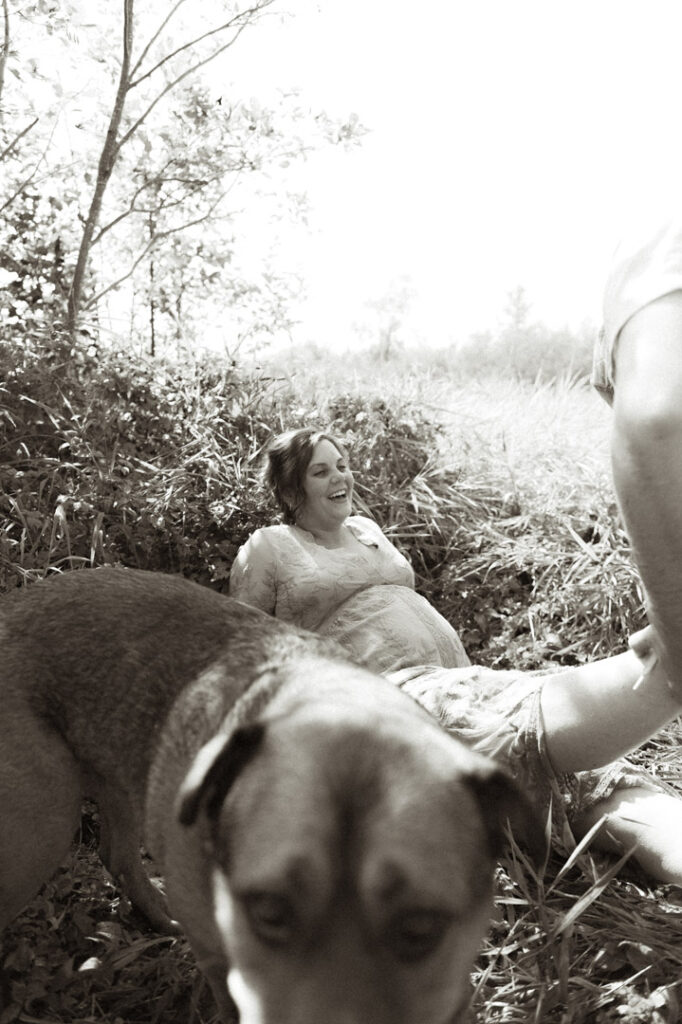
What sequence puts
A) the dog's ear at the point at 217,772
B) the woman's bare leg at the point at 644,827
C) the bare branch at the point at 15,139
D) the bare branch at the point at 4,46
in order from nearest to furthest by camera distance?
the dog's ear at the point at 217,772, the woman's bare leg at the point at 644,827, the bare branch at the point at 4,46, the bare branch at the point at 15,139

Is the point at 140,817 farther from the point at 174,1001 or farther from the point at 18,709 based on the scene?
the point at 174,1001

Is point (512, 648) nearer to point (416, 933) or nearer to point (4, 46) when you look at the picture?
point (416, 933)

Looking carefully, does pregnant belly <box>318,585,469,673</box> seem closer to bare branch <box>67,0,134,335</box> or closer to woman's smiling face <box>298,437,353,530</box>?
woman's smiling face <box>298,437,353,530</box>

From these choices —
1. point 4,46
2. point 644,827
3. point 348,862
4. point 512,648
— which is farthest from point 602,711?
point 4,46

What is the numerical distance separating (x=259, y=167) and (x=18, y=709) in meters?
A: 7.33

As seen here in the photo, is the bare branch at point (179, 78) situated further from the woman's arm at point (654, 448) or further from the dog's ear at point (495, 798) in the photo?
the dog's ear at point (495, 798)

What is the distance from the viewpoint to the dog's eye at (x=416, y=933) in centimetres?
193

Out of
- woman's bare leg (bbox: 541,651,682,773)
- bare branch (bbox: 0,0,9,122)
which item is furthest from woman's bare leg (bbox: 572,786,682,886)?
bare branch (bbox: 0,0,9,122)

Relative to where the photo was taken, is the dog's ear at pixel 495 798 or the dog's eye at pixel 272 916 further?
the dog's ear at pixel 495 798

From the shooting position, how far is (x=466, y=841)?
6.64ft

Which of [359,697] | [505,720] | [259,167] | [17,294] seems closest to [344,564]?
[505,720]

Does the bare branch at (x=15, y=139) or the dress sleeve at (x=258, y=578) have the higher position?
the bare branch at (x=15, y=139)

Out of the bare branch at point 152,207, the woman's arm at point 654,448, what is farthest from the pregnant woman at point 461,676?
the bare branch at point 152,207

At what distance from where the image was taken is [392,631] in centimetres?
478
